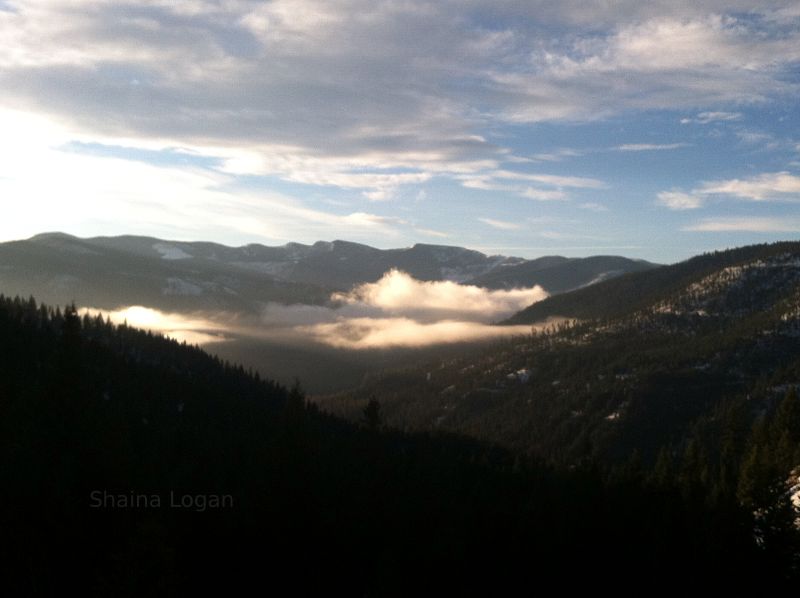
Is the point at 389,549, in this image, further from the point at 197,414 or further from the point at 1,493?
the point at 197,414

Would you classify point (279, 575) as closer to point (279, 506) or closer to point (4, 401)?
point (279, 506)

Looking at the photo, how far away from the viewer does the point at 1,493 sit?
31281 millimetres

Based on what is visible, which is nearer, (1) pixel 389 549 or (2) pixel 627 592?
(1) pixel 389 549

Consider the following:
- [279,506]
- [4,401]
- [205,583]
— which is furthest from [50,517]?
[4,401]

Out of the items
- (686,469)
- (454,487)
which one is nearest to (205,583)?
(454,487)

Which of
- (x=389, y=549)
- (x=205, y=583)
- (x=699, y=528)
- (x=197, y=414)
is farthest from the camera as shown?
(x=197, y=414)

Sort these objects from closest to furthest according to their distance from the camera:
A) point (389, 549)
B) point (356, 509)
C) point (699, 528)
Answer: point (389, 549)
point (356, 509)
point (699, 528)

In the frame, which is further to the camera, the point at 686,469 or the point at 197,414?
the point at 197,414

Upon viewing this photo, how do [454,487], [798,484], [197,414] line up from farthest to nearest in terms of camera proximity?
1. [197,414]
2. [454,487]
3. [798,484]

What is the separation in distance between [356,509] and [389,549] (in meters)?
10.3

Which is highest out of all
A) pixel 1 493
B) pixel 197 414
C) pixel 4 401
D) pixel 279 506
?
pixel 4 401

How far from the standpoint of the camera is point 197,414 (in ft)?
491

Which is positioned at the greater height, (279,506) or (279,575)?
(279,506)

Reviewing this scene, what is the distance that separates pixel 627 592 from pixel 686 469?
5131cm
